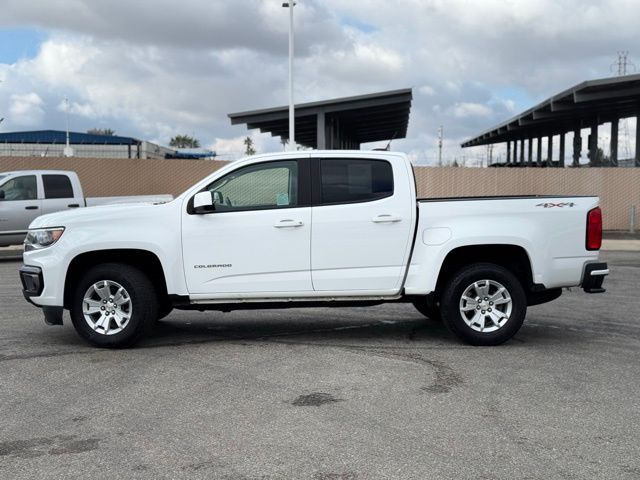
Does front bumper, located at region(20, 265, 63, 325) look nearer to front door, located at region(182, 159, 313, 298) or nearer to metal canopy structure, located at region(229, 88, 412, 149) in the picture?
front door, located at region(182, 159, 313, 298)

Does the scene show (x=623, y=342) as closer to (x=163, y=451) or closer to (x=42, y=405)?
(x=163, y=451)

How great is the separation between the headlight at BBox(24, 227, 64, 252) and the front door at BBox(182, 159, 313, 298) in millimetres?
1289

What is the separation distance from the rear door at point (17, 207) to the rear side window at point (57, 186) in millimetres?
221

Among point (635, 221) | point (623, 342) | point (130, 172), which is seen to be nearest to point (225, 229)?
point (623, 342)

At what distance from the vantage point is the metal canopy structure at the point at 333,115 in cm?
2861

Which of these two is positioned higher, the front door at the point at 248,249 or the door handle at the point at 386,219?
the door handle at the point at 386,219

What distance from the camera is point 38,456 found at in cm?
438

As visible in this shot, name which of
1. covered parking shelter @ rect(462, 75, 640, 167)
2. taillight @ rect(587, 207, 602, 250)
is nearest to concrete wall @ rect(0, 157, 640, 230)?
covered parking shelter @ rect(462, 75, 640, 167)

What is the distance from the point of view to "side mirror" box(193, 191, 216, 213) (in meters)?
7.07

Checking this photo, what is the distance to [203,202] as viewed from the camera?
23.2 ft

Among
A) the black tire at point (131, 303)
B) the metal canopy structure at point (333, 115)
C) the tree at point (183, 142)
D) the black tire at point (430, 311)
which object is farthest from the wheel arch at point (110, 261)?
the tree at point (183, 142)

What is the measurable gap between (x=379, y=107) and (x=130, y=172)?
12876mm

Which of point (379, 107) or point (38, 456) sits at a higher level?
point (379, 107)

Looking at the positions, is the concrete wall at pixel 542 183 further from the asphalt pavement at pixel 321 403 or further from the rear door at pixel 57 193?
→ the asphalt pavement at pixel 321 403
